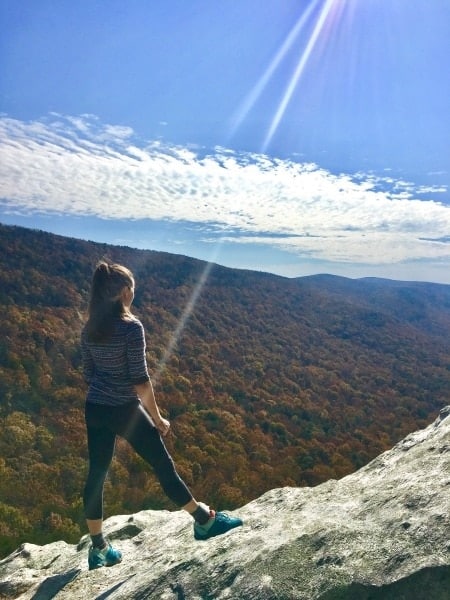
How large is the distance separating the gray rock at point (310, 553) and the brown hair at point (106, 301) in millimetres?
1891

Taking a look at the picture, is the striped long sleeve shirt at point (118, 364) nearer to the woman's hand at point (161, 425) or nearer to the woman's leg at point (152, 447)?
the woman's leg at point (152, 447)

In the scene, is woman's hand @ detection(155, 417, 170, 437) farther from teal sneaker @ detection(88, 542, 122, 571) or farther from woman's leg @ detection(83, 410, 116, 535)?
teal sneaker @ detection(88, 542, 122, 571)

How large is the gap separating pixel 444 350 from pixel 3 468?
314 ft

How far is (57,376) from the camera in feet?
123

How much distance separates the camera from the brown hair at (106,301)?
3.58 meters

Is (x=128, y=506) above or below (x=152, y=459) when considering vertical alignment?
below

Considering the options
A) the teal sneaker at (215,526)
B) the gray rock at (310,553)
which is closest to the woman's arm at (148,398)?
the teal sneaker at (215,526)

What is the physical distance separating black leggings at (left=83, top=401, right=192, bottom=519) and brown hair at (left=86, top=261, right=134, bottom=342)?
63cm

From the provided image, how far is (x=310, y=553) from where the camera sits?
304cm

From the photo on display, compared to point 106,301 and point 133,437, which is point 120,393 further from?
point 106,301

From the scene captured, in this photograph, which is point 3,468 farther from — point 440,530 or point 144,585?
point 440,530

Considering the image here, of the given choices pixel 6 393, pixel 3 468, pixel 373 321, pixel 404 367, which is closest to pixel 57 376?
pixel 6 393

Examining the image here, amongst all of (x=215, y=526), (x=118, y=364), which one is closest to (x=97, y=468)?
(x=118, y=364)

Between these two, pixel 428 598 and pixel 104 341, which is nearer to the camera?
pixel 428 598
